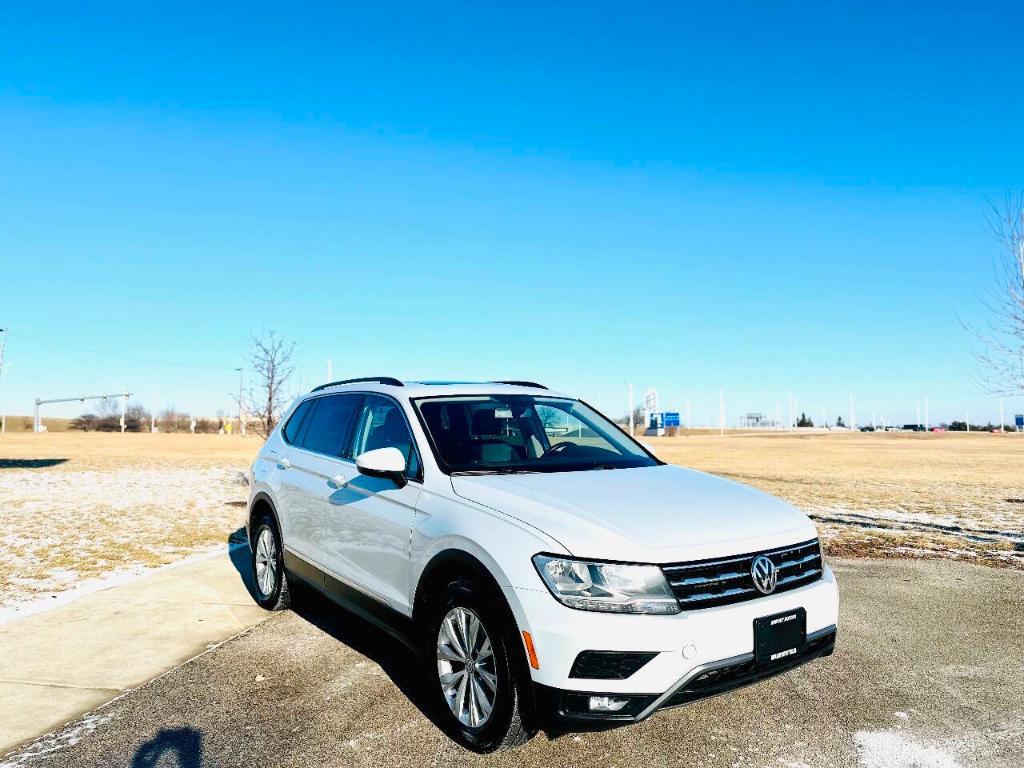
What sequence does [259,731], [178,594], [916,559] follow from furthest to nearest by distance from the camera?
[916,559] < [178,594] < [259,731]

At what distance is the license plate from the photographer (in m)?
3.35

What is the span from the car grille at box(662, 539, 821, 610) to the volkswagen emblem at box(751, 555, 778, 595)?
17 mm

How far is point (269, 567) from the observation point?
6410 millimetres

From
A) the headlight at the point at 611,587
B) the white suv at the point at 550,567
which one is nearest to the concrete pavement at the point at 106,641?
the white suv at the point at 550,567

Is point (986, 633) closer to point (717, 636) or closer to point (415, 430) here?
point (717, 636)

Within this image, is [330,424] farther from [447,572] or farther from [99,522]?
[99,522]

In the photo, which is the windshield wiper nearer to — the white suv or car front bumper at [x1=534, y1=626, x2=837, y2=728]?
the white suv

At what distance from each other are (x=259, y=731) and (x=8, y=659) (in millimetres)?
2339

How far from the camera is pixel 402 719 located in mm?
4109

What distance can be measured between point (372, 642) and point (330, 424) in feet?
5.37

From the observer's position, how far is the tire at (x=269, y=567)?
6.18 meters

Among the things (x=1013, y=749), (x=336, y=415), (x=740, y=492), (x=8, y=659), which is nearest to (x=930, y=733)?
(x=1013, y=749)

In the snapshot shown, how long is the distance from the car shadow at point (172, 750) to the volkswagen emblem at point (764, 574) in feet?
8.97

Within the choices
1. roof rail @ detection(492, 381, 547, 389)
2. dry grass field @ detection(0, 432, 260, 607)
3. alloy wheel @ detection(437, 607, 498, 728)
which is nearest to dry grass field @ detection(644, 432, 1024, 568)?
roof rail @ detection(492, 381, 547, 389)
